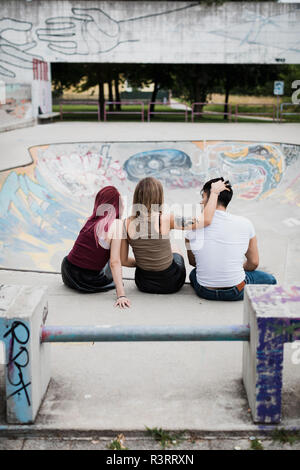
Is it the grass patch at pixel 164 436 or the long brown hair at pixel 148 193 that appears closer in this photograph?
the grass patch at pixel 164 436

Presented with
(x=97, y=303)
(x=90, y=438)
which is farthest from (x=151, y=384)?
(x=97, y=303)

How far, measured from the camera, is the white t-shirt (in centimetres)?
412

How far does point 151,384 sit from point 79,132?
13421 mm

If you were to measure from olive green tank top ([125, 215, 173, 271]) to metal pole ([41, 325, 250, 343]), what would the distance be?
4.76 ft

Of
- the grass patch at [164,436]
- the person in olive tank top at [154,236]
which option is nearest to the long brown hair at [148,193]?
the person in olive tank top at [154,236]

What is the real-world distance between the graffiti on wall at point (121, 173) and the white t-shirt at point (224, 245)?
4327 mm

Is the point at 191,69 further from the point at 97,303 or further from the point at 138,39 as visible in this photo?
the point at 97,303

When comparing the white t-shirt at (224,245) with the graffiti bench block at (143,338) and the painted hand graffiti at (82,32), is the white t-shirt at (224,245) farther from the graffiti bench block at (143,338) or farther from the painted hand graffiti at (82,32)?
the painted hand graffiti at (82,32)

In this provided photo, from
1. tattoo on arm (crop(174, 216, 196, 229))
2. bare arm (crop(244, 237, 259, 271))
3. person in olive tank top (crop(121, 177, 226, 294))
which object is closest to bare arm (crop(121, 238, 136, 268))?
person in olive tank top (crop(121, 177, 226, 294))

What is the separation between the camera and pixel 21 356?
2.66 meters

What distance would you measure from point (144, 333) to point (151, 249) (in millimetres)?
1516

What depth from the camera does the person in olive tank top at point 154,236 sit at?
4082 mm

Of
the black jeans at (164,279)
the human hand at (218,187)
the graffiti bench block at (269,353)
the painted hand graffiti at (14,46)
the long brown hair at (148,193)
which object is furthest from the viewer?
the painted hand graffiti at (14,46)

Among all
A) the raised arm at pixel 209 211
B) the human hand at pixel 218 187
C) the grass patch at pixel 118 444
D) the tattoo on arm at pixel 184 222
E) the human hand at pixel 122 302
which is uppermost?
the human hand at pixel 218 187
